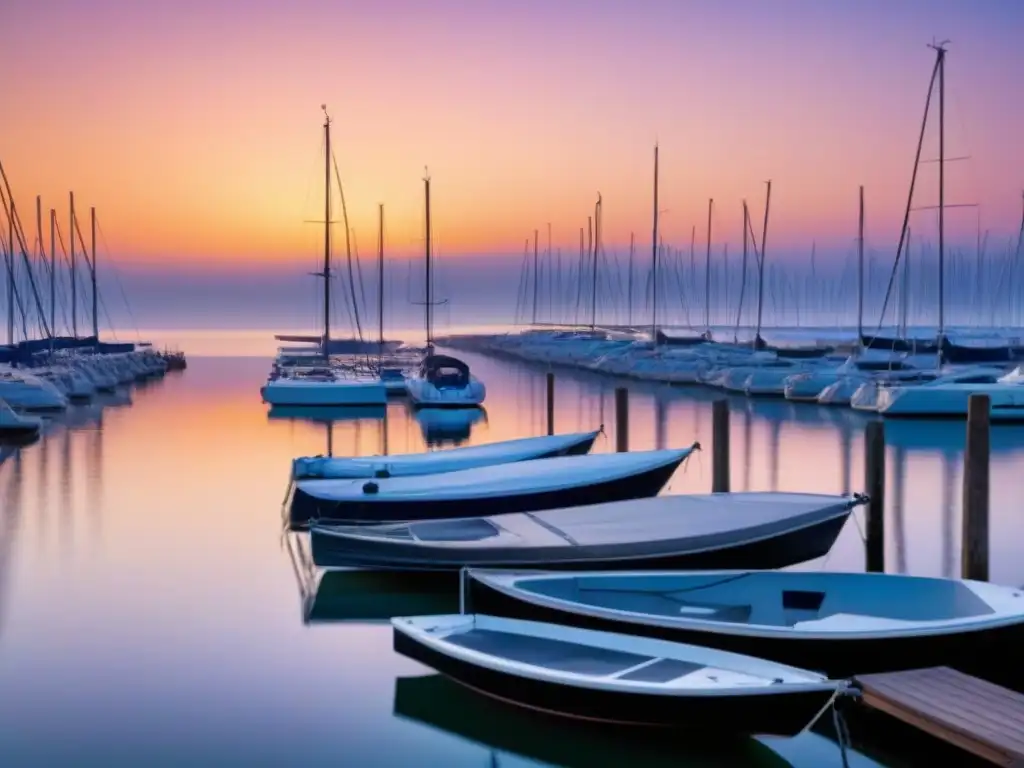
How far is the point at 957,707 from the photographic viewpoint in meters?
6.95

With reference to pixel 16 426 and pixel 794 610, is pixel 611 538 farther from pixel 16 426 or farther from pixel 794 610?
pixel 16 426

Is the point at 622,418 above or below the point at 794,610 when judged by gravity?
above

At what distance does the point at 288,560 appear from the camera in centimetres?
1294

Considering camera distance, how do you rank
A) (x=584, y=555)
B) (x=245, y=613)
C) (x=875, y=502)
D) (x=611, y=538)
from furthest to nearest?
(x=875, y=502)
(x=245, y=613)
(x=611, y=538)
(x=584, y=555)

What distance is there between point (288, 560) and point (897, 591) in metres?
6.92

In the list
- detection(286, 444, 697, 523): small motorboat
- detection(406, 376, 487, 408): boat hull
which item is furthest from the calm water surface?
detection(406, 376, 487, 408): boat hull

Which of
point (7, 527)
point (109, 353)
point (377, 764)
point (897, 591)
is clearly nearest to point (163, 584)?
point (7, 527)

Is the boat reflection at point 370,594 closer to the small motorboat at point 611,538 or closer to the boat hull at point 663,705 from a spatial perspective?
the small motorboat at point 611,538

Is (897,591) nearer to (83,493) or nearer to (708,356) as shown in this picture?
(83,493)

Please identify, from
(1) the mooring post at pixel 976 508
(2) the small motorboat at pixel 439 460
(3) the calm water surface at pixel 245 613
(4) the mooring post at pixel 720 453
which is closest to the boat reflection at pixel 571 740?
(3) the calm water surface at pixel 245 613

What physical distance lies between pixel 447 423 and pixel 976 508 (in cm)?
2067

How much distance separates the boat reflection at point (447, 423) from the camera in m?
25.8

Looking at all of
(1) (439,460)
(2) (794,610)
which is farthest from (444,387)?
(2) (794,610)

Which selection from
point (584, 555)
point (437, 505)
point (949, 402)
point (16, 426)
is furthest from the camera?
point (949, 402)
